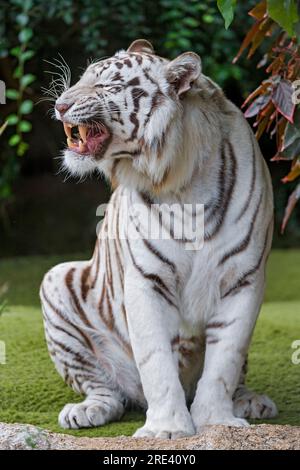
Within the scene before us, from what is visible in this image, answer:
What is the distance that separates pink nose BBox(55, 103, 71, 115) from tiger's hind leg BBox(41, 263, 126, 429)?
102 cm

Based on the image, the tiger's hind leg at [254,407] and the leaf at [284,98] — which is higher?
the leaf at [284,98]

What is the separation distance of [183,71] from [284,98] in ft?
1.67

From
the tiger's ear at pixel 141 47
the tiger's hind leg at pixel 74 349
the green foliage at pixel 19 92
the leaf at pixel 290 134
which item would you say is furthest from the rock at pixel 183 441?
the green foliage at pixel 19 92

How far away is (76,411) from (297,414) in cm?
91

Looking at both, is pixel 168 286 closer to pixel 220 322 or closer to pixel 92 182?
pixel 220 322

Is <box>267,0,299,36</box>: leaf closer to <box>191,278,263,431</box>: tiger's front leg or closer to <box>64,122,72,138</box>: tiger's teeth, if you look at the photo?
<box>64,122,72,138</box>: tiger's teeth

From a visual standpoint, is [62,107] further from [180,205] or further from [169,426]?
[169,426]

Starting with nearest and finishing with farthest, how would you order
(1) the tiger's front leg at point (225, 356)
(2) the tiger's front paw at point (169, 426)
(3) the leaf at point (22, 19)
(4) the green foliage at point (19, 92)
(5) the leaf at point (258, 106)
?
1. (2) the tiger's front paw at point (169, 426)
2. (1) the tiger's front leg at point (225, 356)
3. (5) the leaf at point (258, 106)
4. (4) the green foliage at point (19, 92)
5. (3) the leaf at point (22, 19)

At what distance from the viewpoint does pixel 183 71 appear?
353cm

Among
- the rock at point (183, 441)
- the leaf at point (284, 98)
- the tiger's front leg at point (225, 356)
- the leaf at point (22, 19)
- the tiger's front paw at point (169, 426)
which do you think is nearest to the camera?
the rock at point (183, 441)

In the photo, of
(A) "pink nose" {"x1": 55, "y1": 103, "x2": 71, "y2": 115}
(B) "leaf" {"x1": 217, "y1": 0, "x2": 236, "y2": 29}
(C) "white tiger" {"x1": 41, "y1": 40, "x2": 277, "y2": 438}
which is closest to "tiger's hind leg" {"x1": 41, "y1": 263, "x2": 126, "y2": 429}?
(C) "white tiger" {"x1": 41, "y1": 40, "x2": 277, "y2": 438}

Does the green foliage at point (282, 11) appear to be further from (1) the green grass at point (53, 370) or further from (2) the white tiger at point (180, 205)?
(1) the green grass at point (53, 370)

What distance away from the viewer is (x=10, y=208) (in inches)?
389

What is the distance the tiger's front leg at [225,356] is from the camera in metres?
3.55
